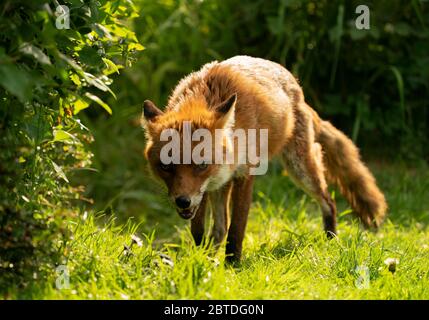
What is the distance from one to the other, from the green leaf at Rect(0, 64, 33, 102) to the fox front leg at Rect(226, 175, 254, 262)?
2421 millimetres

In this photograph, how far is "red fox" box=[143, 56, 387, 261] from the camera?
5328mm

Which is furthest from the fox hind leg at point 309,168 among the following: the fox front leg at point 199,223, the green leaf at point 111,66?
the green leaf at point 111,66

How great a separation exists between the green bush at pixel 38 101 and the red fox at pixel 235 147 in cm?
72

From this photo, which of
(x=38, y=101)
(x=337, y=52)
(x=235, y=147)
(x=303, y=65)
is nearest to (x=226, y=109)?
(x=235, y=147)

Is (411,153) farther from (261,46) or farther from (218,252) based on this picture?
(218,252)

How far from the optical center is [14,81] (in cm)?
368

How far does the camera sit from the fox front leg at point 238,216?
5723 mm

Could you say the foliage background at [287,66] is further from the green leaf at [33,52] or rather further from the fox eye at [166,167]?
the green leaf at [33,52]

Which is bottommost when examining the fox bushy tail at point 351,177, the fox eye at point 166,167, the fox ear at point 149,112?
the fox bushy tail at point 351,177

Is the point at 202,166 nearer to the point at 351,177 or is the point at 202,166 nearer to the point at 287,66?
the point at 351,177

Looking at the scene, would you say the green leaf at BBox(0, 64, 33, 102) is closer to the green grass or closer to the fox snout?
the green grass

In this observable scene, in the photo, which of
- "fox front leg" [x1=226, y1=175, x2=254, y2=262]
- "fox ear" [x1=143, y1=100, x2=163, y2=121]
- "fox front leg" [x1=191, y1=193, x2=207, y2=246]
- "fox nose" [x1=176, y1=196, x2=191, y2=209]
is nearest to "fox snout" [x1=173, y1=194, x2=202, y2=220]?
"fox nose" [x1=176, y1=196, x2=191, y2=209]
